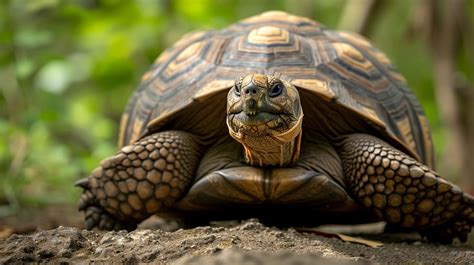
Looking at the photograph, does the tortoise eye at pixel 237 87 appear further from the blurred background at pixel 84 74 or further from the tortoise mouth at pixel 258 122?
the blurred background at pixel 84 74

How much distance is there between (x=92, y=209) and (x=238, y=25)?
5.37 feet

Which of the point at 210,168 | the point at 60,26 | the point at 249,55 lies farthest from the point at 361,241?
the point at 60,26

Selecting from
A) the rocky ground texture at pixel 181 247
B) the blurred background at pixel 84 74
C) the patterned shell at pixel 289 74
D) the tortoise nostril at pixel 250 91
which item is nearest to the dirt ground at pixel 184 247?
the rocky ground texture at pixel 181 247

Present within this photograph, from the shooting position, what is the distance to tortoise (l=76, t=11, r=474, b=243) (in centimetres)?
353

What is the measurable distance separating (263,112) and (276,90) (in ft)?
0.43

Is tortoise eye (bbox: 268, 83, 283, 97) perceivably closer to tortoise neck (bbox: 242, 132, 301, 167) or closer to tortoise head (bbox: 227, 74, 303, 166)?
tortoise head (bbox: 227, 74, 303, 166)

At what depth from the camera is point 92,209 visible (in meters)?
3.82

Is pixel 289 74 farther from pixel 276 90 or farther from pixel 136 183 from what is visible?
pixel 136 183

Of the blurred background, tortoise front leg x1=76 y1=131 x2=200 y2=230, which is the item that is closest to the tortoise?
tortoise front leg x1=76 y1=131 x2=200 y2=230

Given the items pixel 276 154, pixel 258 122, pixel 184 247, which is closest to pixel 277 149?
pixel 276 154

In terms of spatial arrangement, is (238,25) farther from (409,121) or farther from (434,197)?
(434,197)

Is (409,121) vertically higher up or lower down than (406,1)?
lower down

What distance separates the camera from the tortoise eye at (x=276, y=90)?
3166 millimetres

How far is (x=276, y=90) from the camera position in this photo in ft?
10.5
